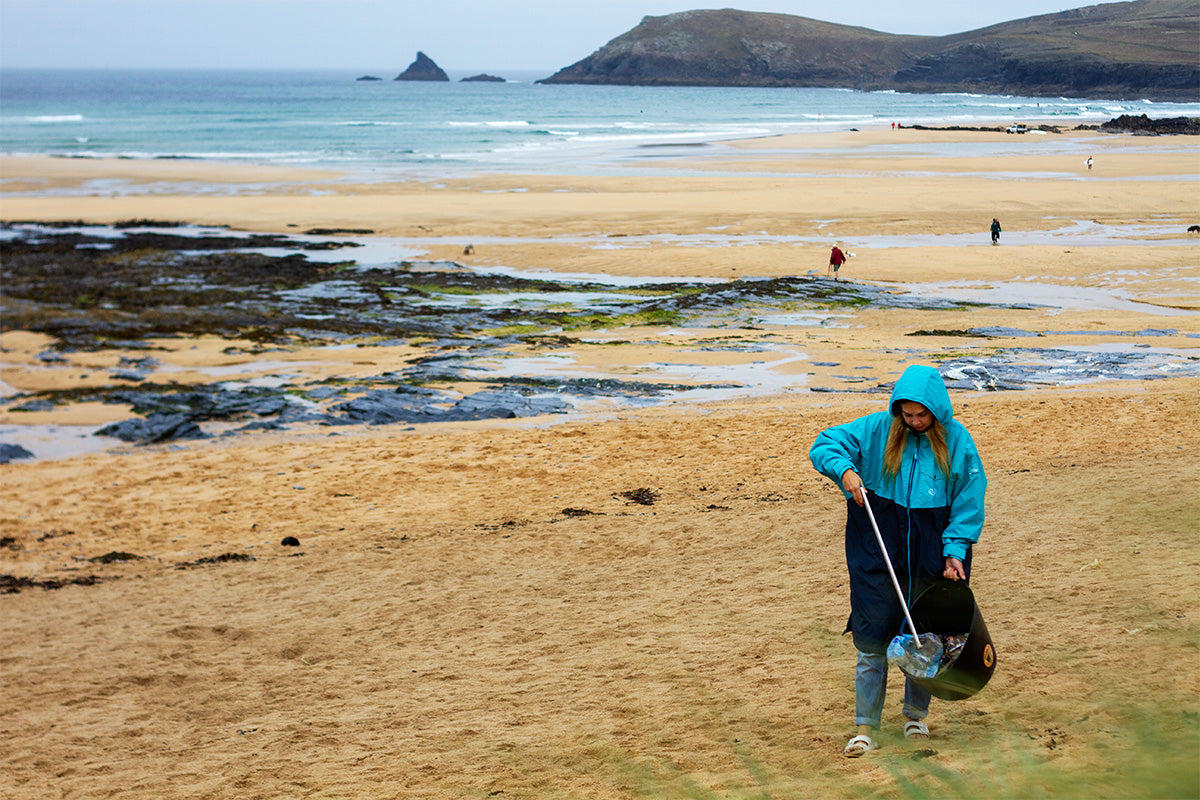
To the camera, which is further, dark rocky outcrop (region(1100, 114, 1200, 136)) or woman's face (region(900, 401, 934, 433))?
dark rocky outcrop (region(1100, 114, 1200, 136))

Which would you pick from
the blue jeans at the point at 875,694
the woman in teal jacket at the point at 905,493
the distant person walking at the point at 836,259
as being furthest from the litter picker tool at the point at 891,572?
the distant person walking at the point at 836,259

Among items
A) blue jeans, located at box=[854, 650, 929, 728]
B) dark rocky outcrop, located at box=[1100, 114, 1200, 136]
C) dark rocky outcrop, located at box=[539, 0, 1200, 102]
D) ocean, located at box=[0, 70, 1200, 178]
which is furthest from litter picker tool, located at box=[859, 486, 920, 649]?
dark rocky outcrop, located at box=[539, 0, 1200, 102]

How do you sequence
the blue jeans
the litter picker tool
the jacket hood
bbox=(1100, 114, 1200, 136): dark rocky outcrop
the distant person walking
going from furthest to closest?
bbox=(1100, 114, 1200, 136): dark rocky outcrop
the distant person walking
the blue jeans
the litter picker tool
the jacket hood

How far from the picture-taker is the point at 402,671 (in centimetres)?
700

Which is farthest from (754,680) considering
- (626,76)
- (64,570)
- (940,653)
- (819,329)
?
(626,76)

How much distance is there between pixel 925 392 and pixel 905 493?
0.48 m

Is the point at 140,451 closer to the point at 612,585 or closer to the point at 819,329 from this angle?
the point at 612,585

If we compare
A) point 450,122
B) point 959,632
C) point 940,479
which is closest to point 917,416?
point 940,479

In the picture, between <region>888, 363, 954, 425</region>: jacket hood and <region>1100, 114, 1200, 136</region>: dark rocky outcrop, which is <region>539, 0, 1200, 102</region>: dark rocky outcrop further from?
<region>888, 363, 954, 425</region>: jacket hood

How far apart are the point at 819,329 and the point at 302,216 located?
23824 mm

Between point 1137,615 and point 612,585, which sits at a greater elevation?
point 1137,615

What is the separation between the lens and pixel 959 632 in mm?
3928

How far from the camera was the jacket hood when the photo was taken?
12.7ft

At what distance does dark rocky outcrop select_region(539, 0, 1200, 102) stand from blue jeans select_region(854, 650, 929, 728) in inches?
5321
